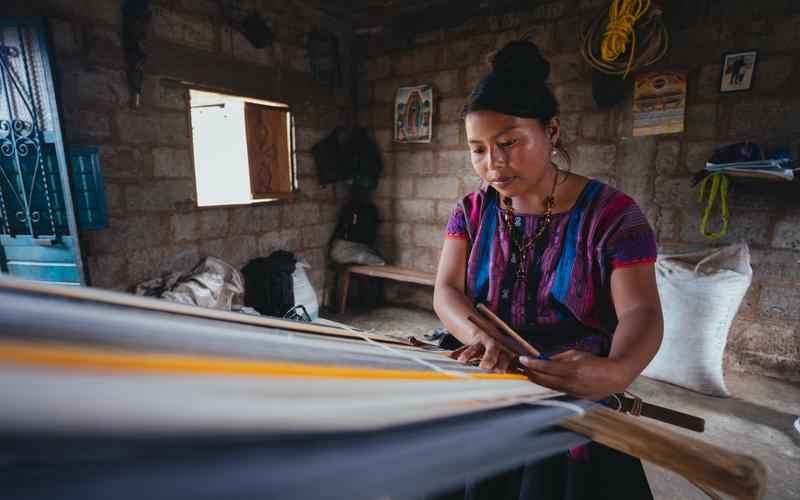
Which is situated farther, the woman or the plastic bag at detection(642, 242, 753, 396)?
the plastic bag at detection(642, 242, 753, 396)

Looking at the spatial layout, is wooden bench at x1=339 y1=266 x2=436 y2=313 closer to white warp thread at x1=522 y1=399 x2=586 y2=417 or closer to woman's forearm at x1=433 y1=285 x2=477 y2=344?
woman's forearm at x1=433 y1=285 x2=477 y2=344

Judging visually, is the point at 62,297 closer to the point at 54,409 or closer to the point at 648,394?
the point at 54,409

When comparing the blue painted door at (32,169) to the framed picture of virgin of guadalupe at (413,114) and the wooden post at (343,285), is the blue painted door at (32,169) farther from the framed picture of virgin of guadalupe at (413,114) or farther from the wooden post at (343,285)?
the framed picture of virgin of guadalupe at (413,114)

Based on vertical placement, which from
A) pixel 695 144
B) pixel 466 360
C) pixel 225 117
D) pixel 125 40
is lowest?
pixel 466 360

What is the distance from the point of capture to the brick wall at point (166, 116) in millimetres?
2502

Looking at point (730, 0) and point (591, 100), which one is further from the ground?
→ point (730, 0)

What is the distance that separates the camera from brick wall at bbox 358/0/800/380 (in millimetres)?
2564

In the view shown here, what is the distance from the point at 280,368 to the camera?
41 centimetres

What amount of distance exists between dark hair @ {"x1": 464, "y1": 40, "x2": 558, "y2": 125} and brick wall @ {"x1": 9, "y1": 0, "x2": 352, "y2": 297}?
2472 millimetres

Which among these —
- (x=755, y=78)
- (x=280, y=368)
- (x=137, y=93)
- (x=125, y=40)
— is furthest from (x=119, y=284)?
(x=755, y=78)

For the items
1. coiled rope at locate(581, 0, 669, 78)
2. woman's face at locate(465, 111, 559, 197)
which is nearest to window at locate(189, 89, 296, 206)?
coiled rope at locate(581, 0, 669, 78)

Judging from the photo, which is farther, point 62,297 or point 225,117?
point 225,117

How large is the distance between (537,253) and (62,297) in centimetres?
91

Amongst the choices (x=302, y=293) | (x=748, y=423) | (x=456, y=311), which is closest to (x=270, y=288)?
(x=302, y=293)
